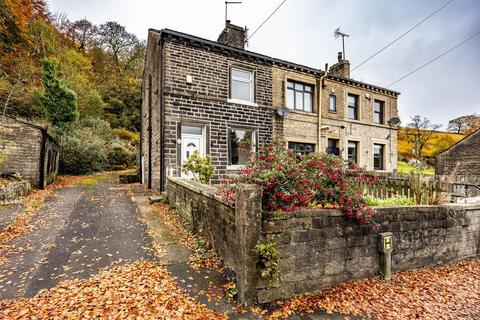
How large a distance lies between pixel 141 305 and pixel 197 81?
8941 millimetres

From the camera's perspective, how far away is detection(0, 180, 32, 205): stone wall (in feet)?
25.8

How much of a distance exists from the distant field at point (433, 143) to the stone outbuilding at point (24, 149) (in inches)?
1522

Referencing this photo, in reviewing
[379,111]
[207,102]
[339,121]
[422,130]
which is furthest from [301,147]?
[422,130]

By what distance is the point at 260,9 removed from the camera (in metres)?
10.5

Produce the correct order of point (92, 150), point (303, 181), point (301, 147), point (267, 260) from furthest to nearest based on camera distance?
point (92, 150)
point (301, 147)
point (303, 181)
point (267, 260)

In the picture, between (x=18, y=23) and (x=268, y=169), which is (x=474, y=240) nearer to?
(x=268, y=169)

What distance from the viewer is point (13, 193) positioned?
8234 millimetres

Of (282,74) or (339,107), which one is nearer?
(282,74)

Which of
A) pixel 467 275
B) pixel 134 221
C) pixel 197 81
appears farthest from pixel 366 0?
pixel 134 221

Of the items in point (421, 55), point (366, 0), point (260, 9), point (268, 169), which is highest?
point (366, 0)

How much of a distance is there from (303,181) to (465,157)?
21.3 metres

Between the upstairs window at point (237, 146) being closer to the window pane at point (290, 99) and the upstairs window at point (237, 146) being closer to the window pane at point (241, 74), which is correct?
the window pane at point (241, 74)

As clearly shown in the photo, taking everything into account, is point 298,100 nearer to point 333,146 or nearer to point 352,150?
point 333,146

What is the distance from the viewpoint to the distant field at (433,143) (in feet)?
102
